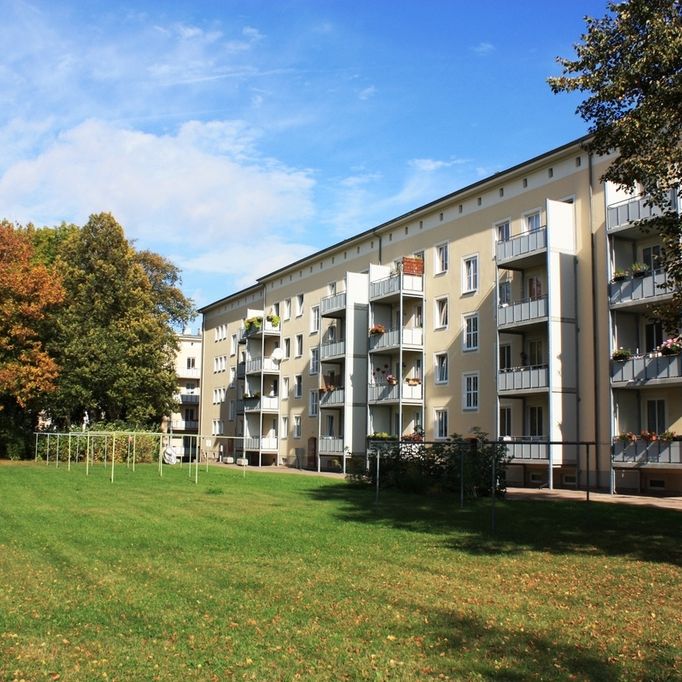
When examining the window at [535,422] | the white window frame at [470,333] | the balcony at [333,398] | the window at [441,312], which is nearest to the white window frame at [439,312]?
the window at [441,312]

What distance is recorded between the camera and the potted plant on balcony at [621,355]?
28875 millimetres

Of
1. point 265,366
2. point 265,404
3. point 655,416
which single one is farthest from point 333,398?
point 655,416

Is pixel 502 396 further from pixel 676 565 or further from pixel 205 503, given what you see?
pixel 676 565

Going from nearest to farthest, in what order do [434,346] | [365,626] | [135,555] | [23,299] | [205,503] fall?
[365,626] < [135,555] < [205,503] < [434,346] < [23,299]

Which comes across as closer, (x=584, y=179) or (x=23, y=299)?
(x=584, y=179)

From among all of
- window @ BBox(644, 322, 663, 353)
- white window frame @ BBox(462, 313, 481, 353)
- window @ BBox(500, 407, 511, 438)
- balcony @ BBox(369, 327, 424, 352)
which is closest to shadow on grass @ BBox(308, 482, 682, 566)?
window @ BBox(644, 322, 663, 353)

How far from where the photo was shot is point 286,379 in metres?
56.9

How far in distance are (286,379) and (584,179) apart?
97.2ft

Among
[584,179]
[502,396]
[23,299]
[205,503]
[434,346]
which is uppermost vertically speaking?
[584,179]

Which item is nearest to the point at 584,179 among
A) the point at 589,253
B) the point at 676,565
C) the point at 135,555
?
the point at 589,253

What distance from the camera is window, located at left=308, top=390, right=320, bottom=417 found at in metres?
52.8

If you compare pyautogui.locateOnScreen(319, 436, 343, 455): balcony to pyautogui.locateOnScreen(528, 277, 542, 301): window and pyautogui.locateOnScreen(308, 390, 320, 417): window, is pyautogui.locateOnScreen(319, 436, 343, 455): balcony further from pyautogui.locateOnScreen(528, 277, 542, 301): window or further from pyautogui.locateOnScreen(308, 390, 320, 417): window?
pyautogui.locateOnScreen(528, 277, 542, 301): window

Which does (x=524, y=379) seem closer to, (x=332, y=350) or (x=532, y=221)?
(x=532, y=221)

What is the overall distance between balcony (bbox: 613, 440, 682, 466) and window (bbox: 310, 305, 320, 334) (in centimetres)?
2763
